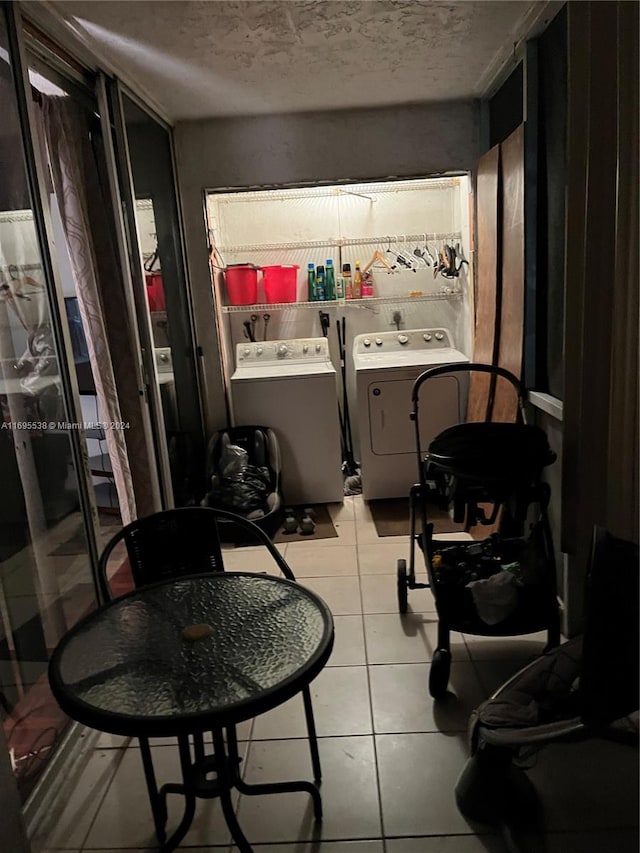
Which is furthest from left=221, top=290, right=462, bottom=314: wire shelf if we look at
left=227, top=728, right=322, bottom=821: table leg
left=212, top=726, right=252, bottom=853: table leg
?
left=212, top=726, right=252, bottom=853: table leg

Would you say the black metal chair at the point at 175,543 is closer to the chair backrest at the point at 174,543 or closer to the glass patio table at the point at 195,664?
the chair backrest at the point at 174,543

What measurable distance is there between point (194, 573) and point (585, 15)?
197 cm

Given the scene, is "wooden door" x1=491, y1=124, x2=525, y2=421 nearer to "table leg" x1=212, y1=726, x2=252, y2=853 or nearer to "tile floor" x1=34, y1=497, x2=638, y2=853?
"tile floor" x1=34, y1=497, x2=638, y2=853

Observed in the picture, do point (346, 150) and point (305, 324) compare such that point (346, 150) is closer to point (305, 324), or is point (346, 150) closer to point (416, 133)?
point (416, 133)

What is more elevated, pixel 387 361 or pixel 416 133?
pixel 416 133

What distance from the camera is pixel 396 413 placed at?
3.89m

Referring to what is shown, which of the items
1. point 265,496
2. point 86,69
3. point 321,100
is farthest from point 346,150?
point 265,496

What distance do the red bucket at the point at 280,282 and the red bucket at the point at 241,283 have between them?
9 centimetres

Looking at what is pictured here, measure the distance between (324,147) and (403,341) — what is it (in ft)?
4.57

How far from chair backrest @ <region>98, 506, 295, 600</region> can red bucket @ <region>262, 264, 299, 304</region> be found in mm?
2660

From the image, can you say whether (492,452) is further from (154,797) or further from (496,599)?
(154,797)

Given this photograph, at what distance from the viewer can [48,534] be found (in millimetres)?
2016

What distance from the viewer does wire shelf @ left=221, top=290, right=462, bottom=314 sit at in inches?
165

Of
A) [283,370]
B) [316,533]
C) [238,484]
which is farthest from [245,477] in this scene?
[283,370]
